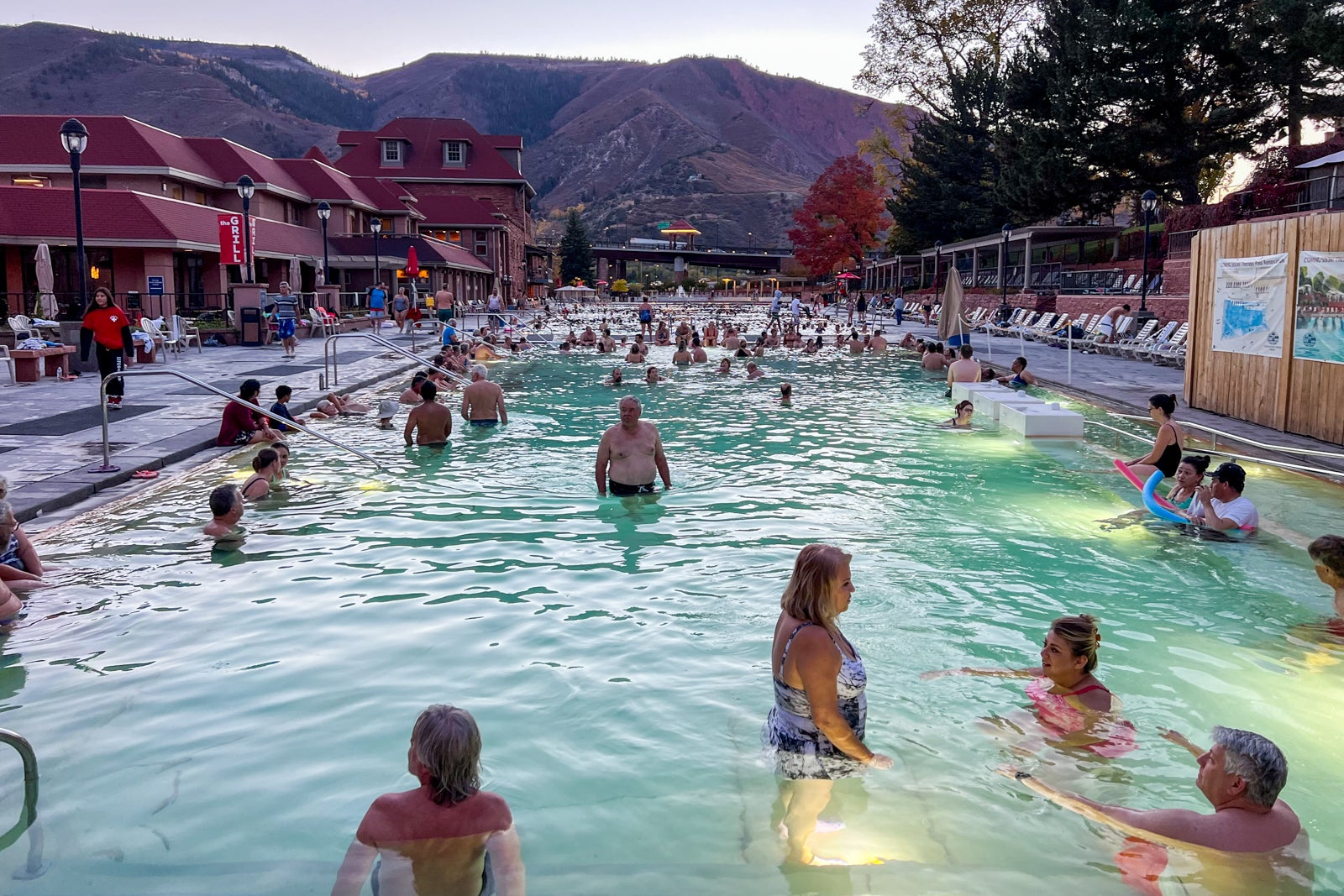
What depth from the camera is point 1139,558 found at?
8.83 meters

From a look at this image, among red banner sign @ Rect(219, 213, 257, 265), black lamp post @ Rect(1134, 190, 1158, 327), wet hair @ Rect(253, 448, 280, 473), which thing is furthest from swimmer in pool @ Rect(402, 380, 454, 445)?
black lamp post @ Rect(1134, 190, 1158, 327)

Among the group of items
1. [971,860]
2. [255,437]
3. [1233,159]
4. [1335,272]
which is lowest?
[971,860]

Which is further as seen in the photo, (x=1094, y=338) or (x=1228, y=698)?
(x=1094, y=338)

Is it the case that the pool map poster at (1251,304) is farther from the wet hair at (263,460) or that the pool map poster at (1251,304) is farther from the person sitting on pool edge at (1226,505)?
the wet hair at (263,460)

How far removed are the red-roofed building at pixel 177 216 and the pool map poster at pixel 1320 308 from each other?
98.2 ft

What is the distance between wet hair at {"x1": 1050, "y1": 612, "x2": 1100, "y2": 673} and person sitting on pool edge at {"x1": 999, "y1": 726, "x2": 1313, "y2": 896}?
0.90 m

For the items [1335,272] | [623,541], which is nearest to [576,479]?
[623,541]

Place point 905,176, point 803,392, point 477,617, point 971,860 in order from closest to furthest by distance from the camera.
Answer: point 971,860
point 477,617
point 803,392
point 905,176

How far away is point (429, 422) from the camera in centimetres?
1355

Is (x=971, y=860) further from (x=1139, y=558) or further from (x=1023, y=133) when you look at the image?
(x=1023, y=133)

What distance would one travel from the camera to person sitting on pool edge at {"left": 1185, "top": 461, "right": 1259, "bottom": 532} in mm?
8867

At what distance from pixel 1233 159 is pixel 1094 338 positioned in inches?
1001

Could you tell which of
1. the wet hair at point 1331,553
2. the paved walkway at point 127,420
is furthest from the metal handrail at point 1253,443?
the paved walkway at point 127,420

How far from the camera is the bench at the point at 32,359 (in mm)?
18453
